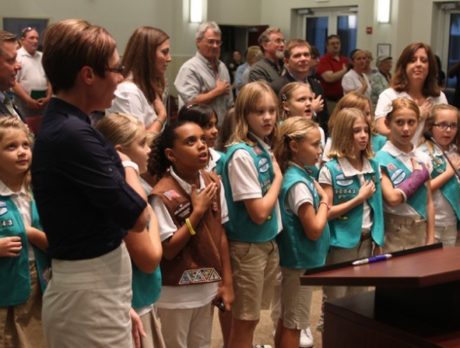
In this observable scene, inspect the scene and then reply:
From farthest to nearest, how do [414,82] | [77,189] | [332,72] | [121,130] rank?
[332,72]
[414,82]
[121,130]
[77,189]

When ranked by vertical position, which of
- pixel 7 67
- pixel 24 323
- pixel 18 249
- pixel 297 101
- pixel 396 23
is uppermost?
pixel 396 23

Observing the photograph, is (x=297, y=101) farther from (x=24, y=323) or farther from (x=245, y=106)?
(x=24, y=323)

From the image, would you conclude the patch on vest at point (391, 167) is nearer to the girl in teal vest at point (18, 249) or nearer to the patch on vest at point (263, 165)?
the patch on vest at point (263, 165)

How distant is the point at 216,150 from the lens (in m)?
3.32

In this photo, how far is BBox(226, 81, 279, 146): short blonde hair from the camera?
3.02 meters

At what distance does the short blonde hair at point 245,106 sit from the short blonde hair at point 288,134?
0.13 metres

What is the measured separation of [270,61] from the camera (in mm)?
4895

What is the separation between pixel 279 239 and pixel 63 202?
1.64 metres

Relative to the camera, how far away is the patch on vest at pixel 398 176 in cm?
349

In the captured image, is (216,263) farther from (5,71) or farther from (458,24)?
(458,24)

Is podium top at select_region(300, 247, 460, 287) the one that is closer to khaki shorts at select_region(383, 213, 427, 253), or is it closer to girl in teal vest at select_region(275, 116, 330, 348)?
girl in teal vest at select_region(275, 116, 330, 348)

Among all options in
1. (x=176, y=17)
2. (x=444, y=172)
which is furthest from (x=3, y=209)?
(x=176, y=17)

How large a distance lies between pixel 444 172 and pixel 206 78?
1773mm

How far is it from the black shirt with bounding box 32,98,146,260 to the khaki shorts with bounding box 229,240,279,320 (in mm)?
1340
